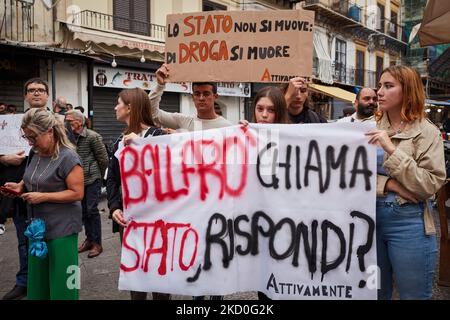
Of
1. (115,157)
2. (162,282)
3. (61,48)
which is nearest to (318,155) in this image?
(162,282)

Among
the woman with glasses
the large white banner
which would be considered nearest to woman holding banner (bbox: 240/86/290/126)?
the large white banner

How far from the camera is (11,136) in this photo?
3.49 meters

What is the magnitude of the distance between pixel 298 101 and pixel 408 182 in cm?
122

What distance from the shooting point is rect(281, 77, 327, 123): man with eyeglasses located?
296cm

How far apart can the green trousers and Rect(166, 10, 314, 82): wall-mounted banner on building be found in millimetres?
1508

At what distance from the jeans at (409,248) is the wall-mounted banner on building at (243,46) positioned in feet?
4.21

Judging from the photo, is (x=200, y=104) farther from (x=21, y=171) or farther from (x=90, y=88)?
(x=90, y=88)

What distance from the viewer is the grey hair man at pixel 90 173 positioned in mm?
5027

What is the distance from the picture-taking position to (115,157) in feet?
9.29

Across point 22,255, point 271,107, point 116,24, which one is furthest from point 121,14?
point 271,107

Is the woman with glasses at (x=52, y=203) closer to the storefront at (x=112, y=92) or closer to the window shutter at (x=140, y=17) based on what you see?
the storefront at (x=112, y=92)

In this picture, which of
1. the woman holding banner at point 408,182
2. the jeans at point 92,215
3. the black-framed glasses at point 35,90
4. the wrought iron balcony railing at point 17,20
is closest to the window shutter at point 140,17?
the wrought iron balcony railing at point 17,20

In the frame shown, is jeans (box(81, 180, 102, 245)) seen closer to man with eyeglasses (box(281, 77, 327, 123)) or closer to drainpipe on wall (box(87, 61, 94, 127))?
man with eyeglasses (box(281, 77, 327, 123))
